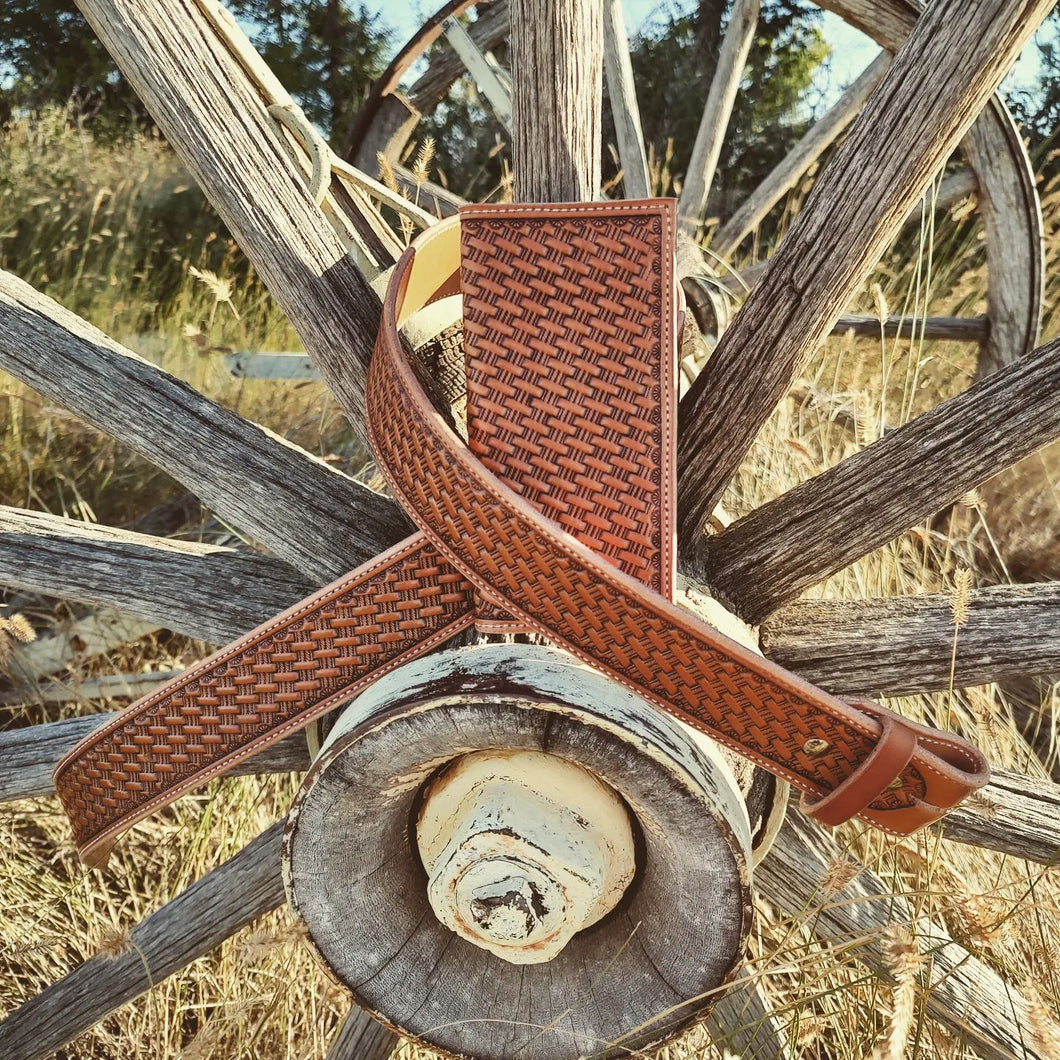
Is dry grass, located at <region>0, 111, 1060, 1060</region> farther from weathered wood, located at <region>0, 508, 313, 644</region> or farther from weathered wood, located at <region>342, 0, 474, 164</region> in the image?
weathered wood, located at <region>342, 0, 474, 164</region>

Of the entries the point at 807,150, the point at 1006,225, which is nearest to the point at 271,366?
the point at 807,150

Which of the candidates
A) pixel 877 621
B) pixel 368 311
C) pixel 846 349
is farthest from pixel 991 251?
pixel 368 311

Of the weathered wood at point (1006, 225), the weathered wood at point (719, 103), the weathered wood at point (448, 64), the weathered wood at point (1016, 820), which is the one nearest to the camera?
the weathered wood at point (1016, 820)

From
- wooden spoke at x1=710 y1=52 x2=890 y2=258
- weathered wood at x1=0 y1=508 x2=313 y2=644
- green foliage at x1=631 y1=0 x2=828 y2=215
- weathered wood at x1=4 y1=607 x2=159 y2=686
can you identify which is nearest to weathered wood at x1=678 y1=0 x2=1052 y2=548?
weathered wood at x1=0 y1=508 x2=313 y2=644

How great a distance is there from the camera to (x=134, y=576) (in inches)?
61.5

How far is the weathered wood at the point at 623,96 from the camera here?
8.66 ft

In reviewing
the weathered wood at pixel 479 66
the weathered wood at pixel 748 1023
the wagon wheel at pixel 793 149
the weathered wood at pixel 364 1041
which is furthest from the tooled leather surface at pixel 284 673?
the weathered wood at pixel 479 66

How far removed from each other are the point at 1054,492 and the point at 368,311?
2.50 metres

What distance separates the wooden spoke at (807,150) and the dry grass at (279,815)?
46cm

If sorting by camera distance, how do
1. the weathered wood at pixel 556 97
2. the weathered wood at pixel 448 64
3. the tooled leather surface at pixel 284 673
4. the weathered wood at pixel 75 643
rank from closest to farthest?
1. the tooled leather surface at pixel 284 673
2. the weathered wood at pixel 556 97
3. the weathered wood at pixel 75 643
4. the weathered wood at pixel 448 64

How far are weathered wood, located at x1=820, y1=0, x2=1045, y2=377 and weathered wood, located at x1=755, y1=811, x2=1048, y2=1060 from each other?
5.69 feet

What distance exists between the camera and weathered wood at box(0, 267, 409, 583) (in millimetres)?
1523

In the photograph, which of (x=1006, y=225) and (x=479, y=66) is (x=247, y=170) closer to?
(x=479, y=66)

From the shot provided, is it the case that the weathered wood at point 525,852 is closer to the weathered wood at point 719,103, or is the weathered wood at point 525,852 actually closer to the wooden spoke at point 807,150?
the weathered wood at point 719,103
